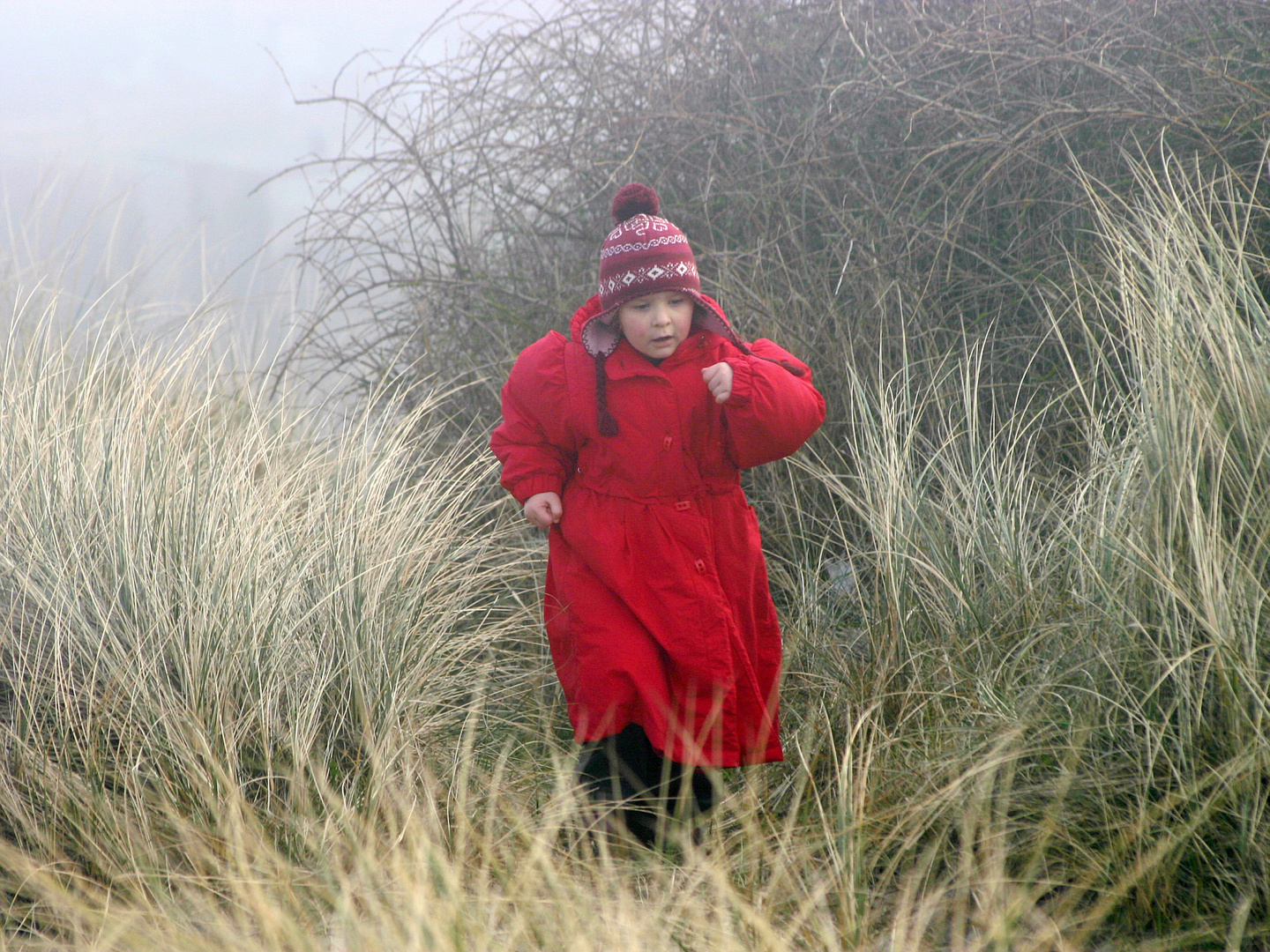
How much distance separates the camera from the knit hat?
2096 mm

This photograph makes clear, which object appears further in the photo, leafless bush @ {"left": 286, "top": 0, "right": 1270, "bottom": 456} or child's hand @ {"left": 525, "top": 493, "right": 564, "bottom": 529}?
leafless bush @ {"left": 286, "top": 0, "right": 1270, "bottom": 456}

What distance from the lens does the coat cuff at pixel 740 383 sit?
2.02 m

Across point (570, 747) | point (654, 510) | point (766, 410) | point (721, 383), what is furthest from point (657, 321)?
point (570, 747)

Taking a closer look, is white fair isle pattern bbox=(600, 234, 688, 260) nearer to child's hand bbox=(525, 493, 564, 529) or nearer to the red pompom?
the red pompom

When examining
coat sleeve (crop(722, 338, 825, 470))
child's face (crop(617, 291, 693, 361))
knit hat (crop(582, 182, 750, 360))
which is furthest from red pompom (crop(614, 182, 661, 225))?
coat sleeve (crop(722, 338, 825, 470))

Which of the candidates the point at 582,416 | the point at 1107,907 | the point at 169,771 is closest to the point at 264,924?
the point at 169,771

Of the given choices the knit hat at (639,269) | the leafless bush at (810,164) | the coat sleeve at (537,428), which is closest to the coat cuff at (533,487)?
the coat sleeve at (537,428)

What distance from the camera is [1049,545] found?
7.78ft

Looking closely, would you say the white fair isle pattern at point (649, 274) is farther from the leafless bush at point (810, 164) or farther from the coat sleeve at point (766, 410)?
the leafless bush at point (810, 164)

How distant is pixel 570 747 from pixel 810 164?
2.44 meters

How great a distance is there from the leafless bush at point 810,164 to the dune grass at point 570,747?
2.91ft

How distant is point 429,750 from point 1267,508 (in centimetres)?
179

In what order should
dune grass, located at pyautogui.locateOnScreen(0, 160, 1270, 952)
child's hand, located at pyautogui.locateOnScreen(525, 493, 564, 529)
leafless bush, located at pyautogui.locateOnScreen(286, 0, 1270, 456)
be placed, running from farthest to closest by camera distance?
leafless bush, located at pyautogui.locateOnScreen(286, 0, 1270, 456), child's hand, located at pyautogui.locateOnScreen(525, 493, 564, 529), dune grass, located at pyautogui.locateOnScreen(0, 160, 1270, 952)

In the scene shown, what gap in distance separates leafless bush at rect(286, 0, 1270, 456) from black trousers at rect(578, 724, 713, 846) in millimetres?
1612
